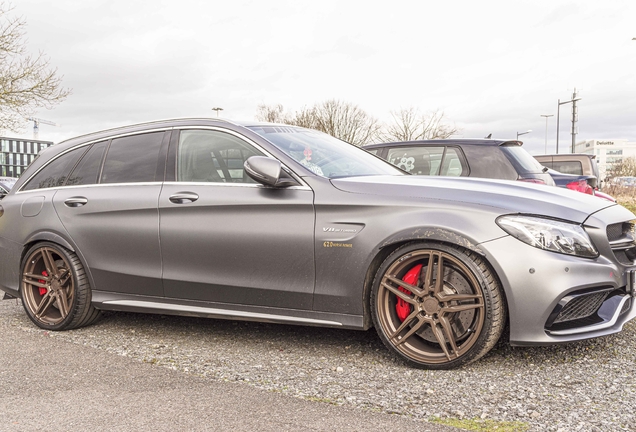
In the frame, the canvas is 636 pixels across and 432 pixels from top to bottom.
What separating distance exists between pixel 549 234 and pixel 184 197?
8.15ft

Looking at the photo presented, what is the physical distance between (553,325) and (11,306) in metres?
5.21

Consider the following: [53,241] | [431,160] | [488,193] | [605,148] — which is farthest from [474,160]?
[605,148]

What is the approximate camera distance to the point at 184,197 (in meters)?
4.62

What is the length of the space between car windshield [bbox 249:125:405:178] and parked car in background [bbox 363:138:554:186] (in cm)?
284

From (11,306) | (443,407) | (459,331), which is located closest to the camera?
(443,407)

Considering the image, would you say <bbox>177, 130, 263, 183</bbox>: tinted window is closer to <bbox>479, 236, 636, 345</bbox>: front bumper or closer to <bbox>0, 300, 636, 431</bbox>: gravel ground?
<bbox>0, 300, 636, 431</bbox>: gravel ground

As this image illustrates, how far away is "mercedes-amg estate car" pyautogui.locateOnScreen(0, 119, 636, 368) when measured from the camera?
12.1 ft

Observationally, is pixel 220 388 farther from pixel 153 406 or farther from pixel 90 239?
pixel 90 239

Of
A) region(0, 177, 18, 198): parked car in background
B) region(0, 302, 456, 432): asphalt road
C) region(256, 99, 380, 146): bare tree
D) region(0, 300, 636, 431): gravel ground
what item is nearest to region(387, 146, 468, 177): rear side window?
region(0, 300, 636, 431): gravel ground

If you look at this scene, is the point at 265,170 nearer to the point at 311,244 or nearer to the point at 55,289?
the point at 311,244

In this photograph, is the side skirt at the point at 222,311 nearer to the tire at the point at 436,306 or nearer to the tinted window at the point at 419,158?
the tire at the point at 436,306

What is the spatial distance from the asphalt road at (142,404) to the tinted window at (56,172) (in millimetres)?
1726

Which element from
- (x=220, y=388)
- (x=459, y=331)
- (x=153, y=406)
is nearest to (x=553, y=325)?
(x=459, y=331)

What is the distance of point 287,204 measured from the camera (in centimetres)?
421
